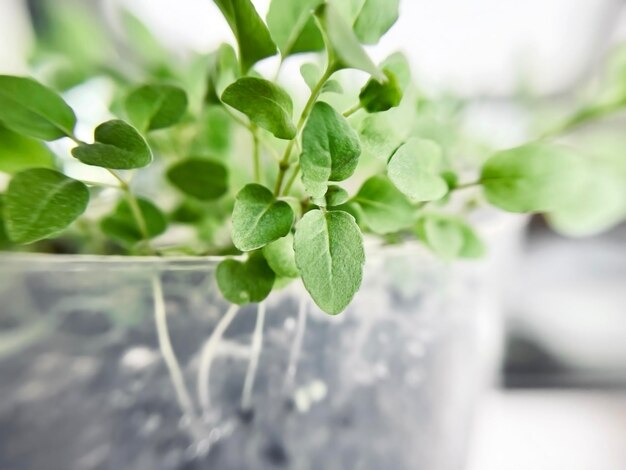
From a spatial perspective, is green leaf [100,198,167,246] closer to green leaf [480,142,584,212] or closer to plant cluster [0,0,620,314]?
plant cluster [0,0,620,314]

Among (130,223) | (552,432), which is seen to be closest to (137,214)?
(130,223)

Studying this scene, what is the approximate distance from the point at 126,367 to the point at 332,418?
94 millimetres

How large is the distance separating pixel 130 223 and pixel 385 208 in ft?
0.38

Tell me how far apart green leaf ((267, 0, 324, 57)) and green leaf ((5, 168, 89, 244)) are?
9 cm

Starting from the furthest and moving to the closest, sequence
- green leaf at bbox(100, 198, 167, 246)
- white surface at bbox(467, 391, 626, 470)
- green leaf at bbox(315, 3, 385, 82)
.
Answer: white surface at bbox(467, 391, 626, 470)
green leaf at bbox(100, 198, 167, 246)
green leaf at bbox(315, 3, 385, 82)

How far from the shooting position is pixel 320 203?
16 cm

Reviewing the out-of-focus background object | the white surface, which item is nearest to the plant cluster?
the out-of-focus background object

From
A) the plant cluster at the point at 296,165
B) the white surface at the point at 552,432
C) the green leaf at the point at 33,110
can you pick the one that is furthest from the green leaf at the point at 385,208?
the white surface at the point at 552,432

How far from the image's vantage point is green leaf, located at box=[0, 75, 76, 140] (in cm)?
17

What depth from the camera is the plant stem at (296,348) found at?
221 millimetres

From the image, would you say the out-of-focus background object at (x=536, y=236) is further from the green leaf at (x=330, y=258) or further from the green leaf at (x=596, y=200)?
the green leaf at (x=330, y=258)

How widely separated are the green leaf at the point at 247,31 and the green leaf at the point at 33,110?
65 millimetres

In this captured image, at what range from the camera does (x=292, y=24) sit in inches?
7.4

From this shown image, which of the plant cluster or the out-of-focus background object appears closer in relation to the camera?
the plant cluster
